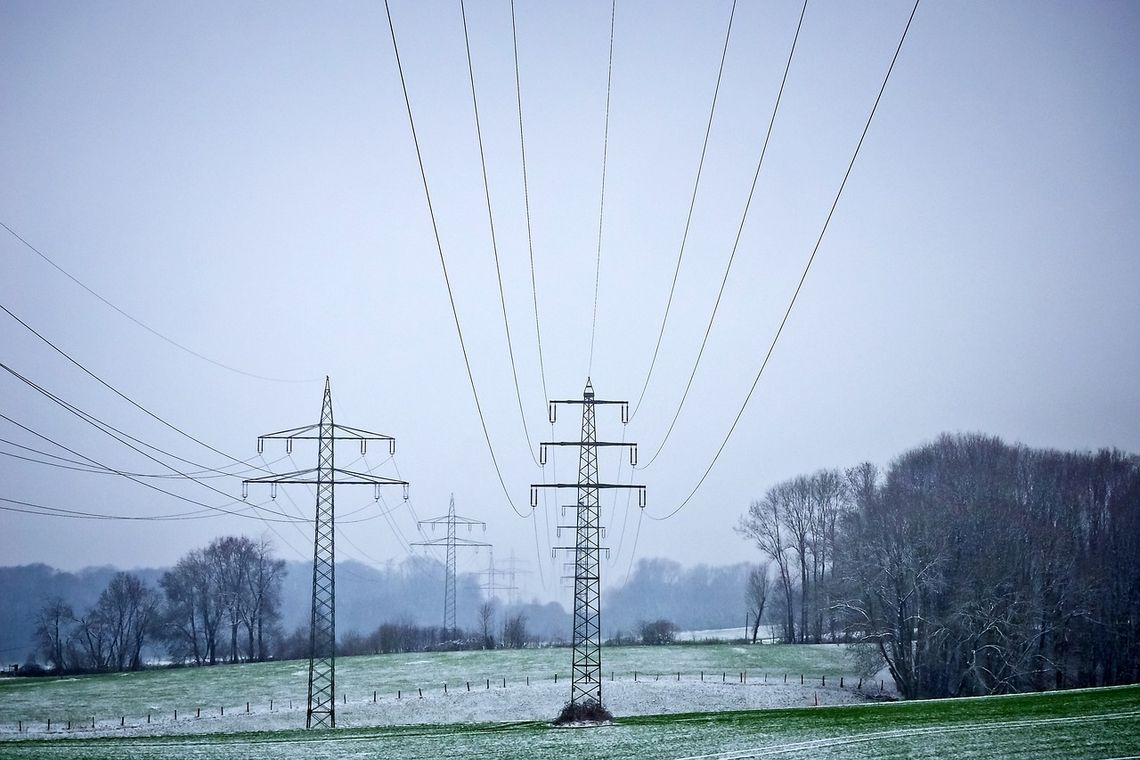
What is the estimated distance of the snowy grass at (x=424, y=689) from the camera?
6109 cm

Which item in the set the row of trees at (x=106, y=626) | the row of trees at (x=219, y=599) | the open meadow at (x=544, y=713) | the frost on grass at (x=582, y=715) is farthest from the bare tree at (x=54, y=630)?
the frost on grass at (x=582, y=715)

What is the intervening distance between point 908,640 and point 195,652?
91241mm

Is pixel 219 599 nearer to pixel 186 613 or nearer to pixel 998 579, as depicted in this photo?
pixel 186 613

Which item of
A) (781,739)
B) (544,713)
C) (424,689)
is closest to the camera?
(781,739)

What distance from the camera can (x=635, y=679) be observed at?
78812 millimetres

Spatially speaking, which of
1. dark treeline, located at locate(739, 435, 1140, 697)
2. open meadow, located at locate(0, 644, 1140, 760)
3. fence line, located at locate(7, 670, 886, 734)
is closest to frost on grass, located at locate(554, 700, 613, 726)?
open meadow, located at locate(0, 644, 1140, 760)

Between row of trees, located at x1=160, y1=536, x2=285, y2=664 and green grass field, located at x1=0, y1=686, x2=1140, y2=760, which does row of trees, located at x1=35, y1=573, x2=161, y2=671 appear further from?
green grass field, located at x1=0, y1=686, x2=1140, y2=760

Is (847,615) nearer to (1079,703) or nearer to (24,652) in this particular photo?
(1079,703)

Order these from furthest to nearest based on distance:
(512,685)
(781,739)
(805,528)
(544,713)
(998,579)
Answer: (805,528) < (512,685) < (998,579) < (544,713) < (781,739)

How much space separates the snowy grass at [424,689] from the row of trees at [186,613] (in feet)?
93.1

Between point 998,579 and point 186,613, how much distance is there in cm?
10311

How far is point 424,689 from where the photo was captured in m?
75.9

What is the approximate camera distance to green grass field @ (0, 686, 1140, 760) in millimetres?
24031

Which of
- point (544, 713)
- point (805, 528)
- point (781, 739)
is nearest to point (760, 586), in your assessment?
point (805, 528)
